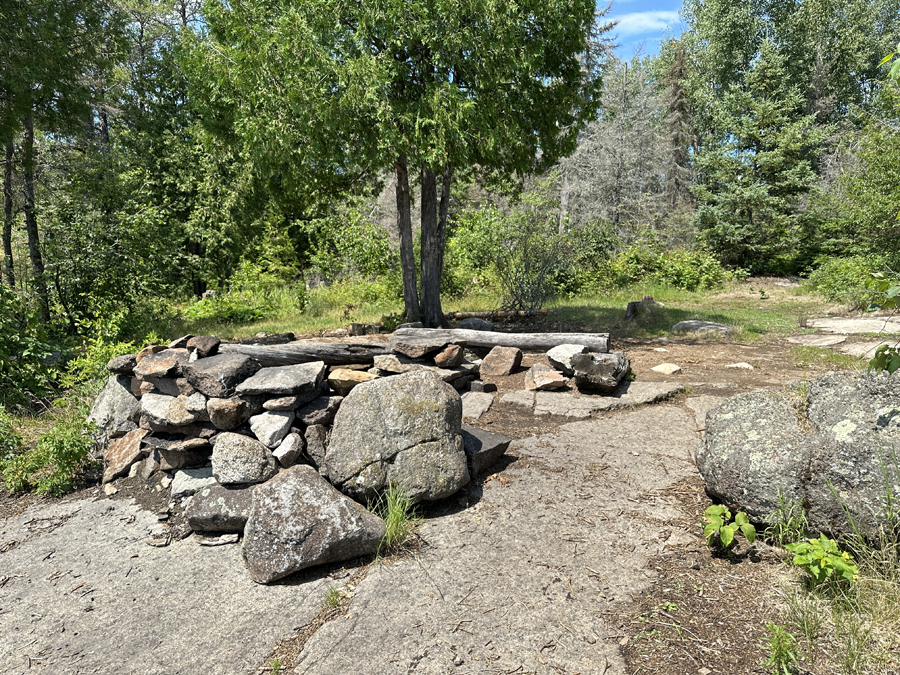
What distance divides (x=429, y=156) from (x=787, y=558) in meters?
6.21

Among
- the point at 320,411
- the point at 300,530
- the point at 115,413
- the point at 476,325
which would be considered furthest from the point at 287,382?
the point at 476,325

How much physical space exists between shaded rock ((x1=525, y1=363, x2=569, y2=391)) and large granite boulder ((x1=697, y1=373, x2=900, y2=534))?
266cm

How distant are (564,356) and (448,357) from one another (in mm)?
1453

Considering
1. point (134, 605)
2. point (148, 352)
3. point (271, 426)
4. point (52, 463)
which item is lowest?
point (134, 605)

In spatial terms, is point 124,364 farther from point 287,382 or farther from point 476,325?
point 476,325

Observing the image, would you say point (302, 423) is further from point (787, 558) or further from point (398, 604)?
point (787, 558)

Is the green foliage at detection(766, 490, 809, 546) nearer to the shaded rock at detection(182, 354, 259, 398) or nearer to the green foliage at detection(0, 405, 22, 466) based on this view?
the shaded rock at detection(182, 354, 259, 398)

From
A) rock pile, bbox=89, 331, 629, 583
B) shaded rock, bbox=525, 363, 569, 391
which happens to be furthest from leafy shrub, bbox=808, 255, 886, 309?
rock pile, bbox=89, 331, 629, 583

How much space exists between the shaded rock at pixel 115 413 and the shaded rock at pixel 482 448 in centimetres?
293

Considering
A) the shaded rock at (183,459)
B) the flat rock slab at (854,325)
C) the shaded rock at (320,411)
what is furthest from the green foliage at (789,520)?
the flat rock slab at (854,325)

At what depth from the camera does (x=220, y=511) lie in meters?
3.53

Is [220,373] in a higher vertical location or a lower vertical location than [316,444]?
higher

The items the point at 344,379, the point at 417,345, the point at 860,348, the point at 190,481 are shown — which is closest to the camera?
the point at 190,481

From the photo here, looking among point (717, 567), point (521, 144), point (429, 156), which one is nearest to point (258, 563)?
point (717, 567)
